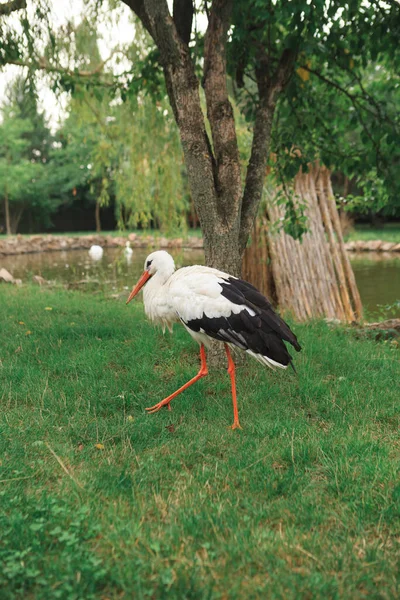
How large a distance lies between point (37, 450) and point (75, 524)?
101 centimetres

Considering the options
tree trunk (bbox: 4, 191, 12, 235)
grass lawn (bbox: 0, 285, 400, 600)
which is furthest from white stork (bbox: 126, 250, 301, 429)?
tree trunk (bbox: 4, 191, 12, 235)

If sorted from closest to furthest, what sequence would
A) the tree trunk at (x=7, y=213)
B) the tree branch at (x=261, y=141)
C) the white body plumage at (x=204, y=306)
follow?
the white body plumage at (x=204, y=306) < the tree branch at (x=261, y=141) < the tree trunk at (x=7, y=213)

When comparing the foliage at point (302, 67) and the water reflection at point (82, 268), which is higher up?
the foliage at point (302, 67)

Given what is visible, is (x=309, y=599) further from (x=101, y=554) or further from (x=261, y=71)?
(x=261, y=71)

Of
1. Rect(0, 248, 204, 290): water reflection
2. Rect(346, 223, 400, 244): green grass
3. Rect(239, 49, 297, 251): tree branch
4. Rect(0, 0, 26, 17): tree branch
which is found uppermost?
Rect(0, 0, 26, 17): tree branch

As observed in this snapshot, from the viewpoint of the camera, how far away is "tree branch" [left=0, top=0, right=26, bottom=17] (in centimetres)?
550

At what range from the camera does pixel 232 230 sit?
4.84 metres

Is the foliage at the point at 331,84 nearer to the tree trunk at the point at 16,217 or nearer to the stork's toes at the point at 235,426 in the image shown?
the stork's toes at the point at 235,426

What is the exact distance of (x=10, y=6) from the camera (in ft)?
18.2

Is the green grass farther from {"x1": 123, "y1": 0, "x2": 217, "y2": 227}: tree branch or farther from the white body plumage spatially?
the white body plumage

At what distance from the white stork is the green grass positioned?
17.6m

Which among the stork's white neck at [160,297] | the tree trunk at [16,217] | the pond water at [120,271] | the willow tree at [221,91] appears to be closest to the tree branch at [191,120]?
the willow tree at [221,91]

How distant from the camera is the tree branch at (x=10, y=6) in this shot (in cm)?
550

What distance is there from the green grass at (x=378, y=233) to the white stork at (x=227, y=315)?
695 inches
